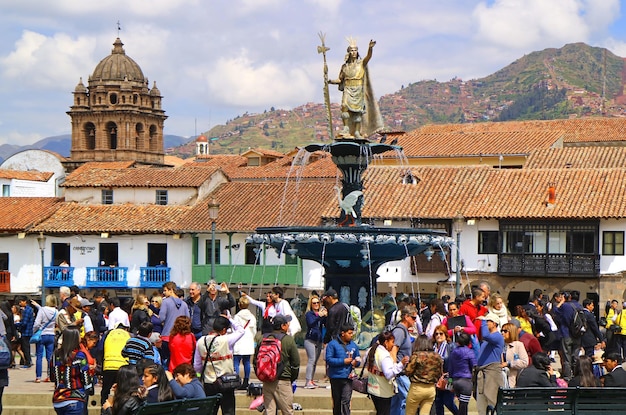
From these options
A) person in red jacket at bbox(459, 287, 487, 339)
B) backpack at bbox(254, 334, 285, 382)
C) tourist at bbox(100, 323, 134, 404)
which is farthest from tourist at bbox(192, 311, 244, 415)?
person in red jacket at bbox(459, 287, 487, 339)

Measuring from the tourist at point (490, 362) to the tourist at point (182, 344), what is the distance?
11.5 feet

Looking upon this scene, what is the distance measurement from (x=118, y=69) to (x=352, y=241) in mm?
80008

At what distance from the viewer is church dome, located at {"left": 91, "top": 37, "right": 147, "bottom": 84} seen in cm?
9731

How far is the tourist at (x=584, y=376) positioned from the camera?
547 inches

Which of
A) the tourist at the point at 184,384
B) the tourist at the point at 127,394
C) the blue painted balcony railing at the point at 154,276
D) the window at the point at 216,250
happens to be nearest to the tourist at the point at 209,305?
the tourist at the point at 184,384

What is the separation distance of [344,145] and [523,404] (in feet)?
28.9

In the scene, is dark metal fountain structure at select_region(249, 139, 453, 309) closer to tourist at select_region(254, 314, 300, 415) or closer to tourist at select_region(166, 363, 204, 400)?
tourist at select_region(254, 314, 300, 415)

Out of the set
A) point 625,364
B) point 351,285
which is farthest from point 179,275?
point 625,364

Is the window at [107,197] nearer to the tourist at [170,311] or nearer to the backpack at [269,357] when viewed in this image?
the tourist at [170,311]

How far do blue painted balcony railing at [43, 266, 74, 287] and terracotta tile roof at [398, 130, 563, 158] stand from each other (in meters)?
17.0

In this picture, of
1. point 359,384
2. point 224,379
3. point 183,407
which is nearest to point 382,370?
point 359,384

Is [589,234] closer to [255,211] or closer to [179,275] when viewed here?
[255,211]

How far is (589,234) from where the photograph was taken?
1757 inches

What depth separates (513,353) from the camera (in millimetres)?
15797
